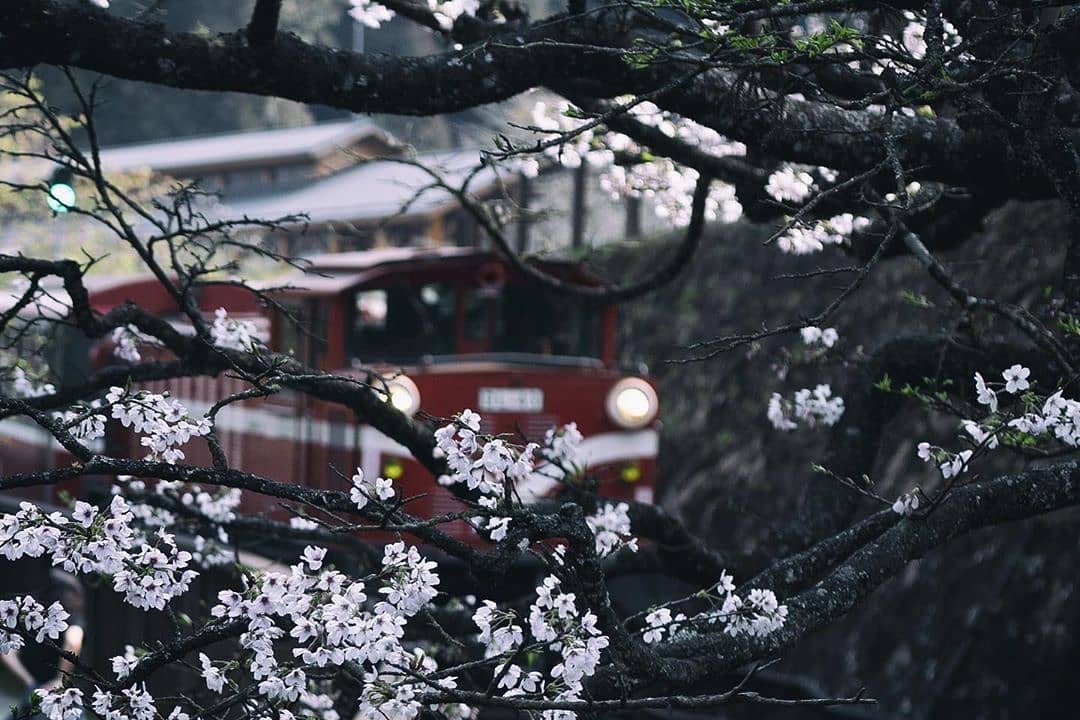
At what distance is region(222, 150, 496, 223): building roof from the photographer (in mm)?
23641

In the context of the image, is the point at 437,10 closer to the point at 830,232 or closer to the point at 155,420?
the point at 830,232

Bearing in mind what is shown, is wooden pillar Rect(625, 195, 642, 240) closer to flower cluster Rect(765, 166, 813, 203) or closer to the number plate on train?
the number plate on train

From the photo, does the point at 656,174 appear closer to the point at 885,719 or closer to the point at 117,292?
the point at 885,719

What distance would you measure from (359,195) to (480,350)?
15.7 m

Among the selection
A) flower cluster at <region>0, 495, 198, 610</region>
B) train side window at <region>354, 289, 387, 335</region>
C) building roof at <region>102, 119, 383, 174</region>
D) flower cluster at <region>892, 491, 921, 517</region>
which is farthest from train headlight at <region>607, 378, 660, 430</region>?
building roof at <region>102, 119, 383, 174</region>

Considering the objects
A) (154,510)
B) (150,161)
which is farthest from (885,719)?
(150,161)

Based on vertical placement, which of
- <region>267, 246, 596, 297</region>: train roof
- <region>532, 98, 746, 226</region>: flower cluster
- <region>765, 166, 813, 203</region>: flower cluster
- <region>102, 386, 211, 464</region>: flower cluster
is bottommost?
<region>102, 386, 211, 464</region>: flower cluster

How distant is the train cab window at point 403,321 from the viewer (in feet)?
33.9

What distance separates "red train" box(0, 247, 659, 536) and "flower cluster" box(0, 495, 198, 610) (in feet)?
19.2

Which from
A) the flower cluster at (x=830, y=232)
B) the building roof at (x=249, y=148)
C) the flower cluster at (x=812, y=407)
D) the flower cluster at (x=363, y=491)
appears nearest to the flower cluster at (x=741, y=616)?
the flower cluster at (x=363, y=491)

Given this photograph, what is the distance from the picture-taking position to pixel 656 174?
27.6ft

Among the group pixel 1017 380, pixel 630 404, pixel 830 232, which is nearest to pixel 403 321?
pixel 630 404

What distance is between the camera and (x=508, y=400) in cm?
987

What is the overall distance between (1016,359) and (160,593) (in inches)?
144
